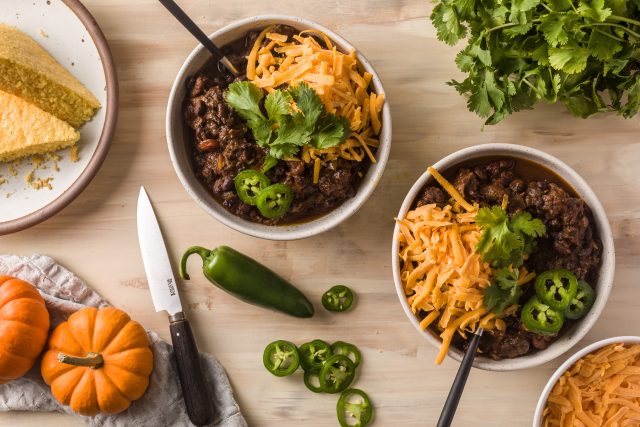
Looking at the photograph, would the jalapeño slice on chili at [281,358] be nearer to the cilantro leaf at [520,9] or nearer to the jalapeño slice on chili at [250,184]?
the jalapeño slice on chili at [250,184]

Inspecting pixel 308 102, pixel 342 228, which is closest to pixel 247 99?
pixel 308 102

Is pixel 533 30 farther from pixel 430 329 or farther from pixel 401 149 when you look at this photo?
pixel 430 329

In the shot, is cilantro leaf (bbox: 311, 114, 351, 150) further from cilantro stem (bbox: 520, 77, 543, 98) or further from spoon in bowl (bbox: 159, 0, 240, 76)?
cilantro stem (bbox: 520, 77, 543, 98)

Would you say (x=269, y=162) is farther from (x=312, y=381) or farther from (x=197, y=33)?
(x=312, y=381)

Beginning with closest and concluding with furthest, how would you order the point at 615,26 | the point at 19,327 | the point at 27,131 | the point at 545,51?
the point at 615,26
the point at 545,51
the point at 19,327
the point at 27,131

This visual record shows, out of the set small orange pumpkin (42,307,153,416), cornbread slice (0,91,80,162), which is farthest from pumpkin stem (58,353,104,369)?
cornbread slice (0,91,80,162)

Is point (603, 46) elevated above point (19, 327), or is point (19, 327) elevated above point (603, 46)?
point (603, 46)
